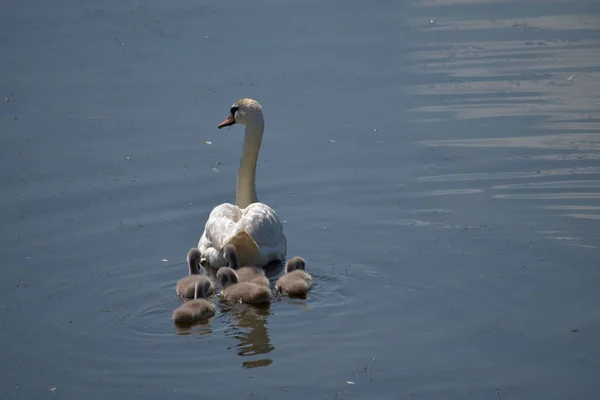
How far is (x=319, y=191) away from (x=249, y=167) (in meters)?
0.91

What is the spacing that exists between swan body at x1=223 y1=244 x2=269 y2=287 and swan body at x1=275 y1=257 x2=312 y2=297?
16cm

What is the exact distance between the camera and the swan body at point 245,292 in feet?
32.3

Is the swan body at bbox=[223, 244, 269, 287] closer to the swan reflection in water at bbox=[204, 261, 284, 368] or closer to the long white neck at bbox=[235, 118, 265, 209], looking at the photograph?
the swan reflection in water at bbox=[204, 261, 284, 368]

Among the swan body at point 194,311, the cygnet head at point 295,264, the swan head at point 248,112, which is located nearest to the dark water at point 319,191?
the swan body at point 194,311

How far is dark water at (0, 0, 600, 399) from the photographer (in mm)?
8625

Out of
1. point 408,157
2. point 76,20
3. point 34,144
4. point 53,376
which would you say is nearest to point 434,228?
point 408,157

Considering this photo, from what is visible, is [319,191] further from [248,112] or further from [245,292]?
[245,292]

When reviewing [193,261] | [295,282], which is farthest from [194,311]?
[193,261]

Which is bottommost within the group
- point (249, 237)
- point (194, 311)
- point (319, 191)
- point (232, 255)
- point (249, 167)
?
point (194, 311)

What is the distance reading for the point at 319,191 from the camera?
1247cm

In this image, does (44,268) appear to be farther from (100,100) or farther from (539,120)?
(539,120)

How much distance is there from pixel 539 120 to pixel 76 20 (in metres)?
8.69

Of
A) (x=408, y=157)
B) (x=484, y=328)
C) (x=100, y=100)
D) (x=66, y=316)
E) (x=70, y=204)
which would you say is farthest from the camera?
(x=100, y=100)

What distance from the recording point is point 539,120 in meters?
14.3
